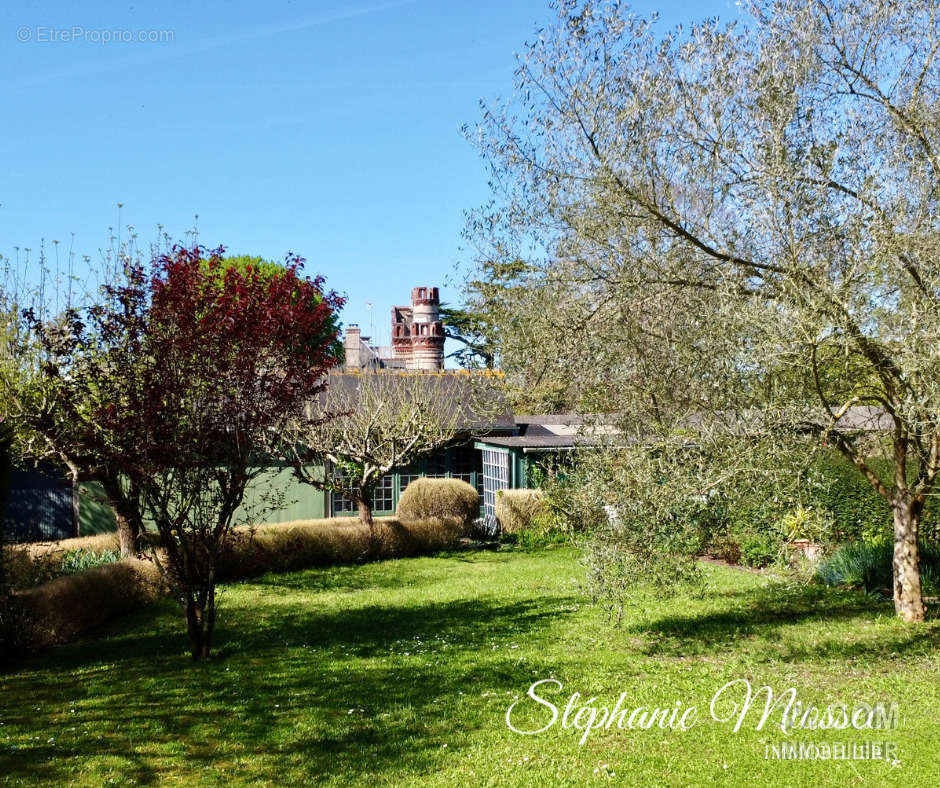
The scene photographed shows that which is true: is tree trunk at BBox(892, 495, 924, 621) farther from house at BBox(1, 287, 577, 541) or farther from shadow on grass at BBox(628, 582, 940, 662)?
house at BBox(1, 287, 577, 541)

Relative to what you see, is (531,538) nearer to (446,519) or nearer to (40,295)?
(446,519)

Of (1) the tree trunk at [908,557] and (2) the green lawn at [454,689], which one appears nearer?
(2) the green lawn at [454,689]

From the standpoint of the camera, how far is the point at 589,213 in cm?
791

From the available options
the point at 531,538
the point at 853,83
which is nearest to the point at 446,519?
the point at 531,538

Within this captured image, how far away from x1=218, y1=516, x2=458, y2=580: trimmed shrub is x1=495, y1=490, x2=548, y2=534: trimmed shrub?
5.16ft

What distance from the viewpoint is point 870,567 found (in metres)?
11.7

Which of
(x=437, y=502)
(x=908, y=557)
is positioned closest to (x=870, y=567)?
(x=908, y=557)

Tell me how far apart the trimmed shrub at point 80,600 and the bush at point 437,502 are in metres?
7.66

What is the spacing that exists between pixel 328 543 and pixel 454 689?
9309mm

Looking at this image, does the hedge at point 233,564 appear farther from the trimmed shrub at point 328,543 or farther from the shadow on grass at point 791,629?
the shadow on grass at point 791,629

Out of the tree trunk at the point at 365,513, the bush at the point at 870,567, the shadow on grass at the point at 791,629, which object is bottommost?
the shadow on grass at the point at 791,629

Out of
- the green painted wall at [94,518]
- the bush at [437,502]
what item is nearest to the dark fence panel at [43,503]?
the green painted wall at [94,518]

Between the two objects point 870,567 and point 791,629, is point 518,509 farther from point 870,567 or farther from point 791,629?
point 791,629

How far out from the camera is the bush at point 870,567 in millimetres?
11172
